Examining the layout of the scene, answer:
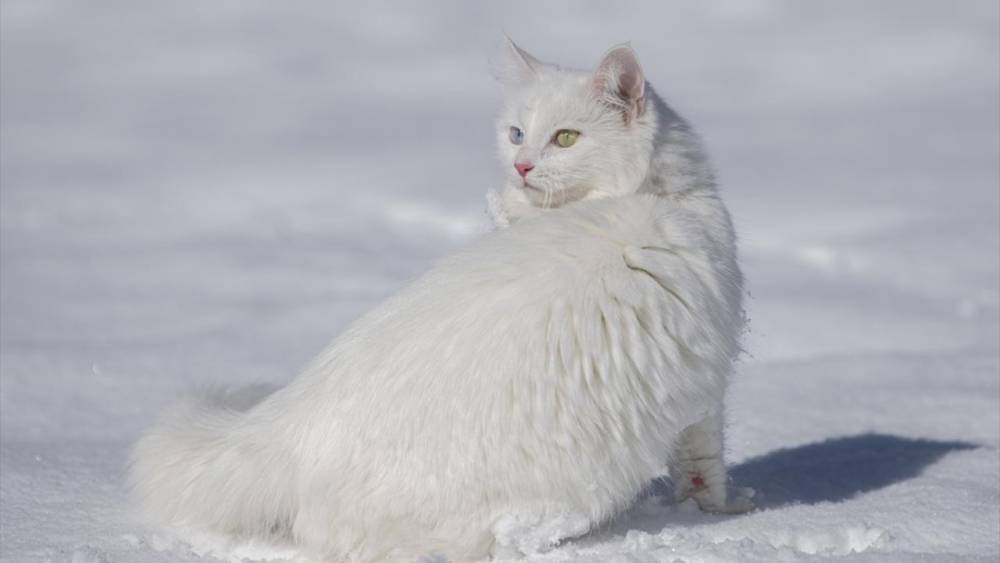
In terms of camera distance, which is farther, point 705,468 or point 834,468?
point 834,468

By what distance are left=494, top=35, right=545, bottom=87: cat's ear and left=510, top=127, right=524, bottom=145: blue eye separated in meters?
0.17

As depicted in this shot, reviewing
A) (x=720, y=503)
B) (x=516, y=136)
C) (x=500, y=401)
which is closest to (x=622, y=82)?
(x=516, y=136)

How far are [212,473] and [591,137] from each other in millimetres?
1091

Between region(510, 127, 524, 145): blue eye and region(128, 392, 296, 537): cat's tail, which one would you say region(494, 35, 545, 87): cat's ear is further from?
region(128, 392, 296, 537): cat's tail

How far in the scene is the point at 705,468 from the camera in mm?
2840

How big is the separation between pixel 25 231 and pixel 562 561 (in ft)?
15.9

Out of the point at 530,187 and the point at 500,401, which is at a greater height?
the point at 530,187

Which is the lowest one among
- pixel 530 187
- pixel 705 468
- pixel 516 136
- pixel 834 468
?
pixel 834 468

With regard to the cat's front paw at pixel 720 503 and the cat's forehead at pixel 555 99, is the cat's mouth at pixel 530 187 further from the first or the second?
the cat's front paw at pixel 720 503

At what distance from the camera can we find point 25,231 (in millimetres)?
6410

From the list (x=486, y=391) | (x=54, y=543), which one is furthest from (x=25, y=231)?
(x=486, y=391)

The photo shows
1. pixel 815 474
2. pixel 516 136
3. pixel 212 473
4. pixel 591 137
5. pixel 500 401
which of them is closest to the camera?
pixel 500 401

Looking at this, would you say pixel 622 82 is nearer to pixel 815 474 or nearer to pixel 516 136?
pixel 516 136

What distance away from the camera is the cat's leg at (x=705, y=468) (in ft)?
9.20
